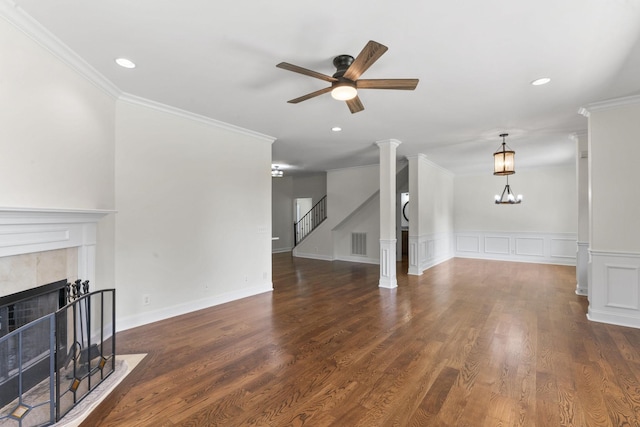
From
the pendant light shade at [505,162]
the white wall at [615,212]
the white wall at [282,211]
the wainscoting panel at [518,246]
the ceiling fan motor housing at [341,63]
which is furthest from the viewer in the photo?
the white wall at [282,211]

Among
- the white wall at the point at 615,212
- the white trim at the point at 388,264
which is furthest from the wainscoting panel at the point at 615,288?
the white trim at the point at 388,264

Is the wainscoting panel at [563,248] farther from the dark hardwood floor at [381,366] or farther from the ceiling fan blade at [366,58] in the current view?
the ceiling fan blade at [366,58]

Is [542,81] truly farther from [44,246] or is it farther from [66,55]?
[44,246]

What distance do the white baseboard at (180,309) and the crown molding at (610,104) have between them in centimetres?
540

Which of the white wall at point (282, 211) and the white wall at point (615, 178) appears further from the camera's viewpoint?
the white wall at point (282, 211)

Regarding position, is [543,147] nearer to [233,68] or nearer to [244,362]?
[233,68]

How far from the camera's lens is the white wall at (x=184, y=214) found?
3531 millimetres

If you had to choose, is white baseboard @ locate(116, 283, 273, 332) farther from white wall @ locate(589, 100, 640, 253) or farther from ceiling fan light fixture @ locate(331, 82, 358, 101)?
white wall @ locate(589, 100, 640, 253)

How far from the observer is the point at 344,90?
257cm

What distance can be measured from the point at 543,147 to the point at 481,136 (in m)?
1.97

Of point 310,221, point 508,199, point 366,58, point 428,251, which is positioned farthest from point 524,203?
point 366,58

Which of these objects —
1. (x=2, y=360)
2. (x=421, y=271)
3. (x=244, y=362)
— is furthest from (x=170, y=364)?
Answer: (x=421, y=271)

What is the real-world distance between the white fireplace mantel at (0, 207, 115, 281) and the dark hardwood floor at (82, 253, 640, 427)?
1063 mm

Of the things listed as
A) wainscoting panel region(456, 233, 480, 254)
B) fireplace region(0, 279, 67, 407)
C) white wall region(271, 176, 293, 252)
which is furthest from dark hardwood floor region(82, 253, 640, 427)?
white wall region(271, 176, 293, 252)
